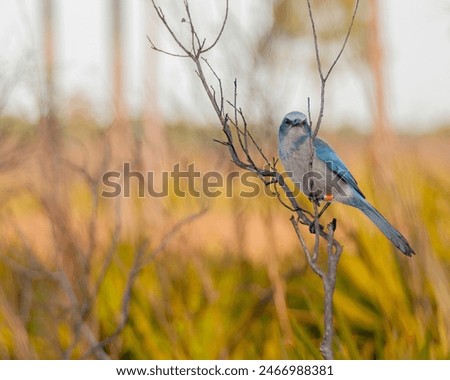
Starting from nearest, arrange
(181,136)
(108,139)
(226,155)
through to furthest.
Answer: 1. (108,139)
2. (226,155)
3. (181,136)

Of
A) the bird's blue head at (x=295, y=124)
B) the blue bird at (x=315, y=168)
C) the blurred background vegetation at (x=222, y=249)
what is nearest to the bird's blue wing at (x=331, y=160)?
the blue bird at (x=315, y=168)

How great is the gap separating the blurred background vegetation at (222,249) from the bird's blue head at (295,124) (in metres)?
1.00

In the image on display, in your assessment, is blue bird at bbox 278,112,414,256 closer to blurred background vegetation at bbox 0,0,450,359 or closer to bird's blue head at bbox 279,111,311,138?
bird's blue head at bbox 279,111,311,138

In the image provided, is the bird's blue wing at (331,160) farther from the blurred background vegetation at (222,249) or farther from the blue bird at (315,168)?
the blurred background vegetation at (222,249)

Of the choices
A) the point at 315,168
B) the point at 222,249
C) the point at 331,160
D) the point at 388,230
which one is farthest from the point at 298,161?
the point at 222,249

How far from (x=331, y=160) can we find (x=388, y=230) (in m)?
0.64

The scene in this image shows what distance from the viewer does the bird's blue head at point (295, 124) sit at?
9.93 ft

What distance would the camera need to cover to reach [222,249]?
6.38 m

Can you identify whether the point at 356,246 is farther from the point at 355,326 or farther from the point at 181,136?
the point at 181,136

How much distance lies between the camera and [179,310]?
5219 mm

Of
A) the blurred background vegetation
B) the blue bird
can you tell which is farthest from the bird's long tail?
the blurred background vegetation

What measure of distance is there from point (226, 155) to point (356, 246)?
4.47 feet

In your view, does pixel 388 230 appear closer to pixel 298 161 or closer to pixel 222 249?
pixel 298 161
